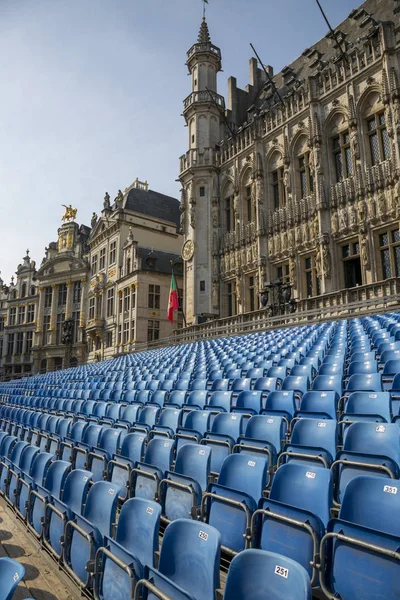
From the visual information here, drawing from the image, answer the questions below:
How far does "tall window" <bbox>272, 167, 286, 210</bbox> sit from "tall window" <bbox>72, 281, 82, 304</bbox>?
93.2 feet

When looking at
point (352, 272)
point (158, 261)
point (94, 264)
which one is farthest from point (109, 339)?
point (352, 272)

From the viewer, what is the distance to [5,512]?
17.1ft

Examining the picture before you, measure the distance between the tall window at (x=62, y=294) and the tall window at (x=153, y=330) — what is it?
54.9 feet

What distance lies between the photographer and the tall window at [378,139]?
20.4m

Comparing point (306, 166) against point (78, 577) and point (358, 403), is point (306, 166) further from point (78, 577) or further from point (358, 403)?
point (78, 577)

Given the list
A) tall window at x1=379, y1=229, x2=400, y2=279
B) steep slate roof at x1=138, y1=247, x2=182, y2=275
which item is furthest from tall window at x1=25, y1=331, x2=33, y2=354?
tall window at x1=379, y1=229, x2=400, y2=279

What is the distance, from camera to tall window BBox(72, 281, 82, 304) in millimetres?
47656

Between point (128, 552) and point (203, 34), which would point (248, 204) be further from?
point (128, 552)

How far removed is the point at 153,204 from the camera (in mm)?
44094

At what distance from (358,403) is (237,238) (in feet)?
79.6

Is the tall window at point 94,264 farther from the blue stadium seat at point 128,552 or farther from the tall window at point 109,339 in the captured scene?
the blue stadium seat at point 128,552

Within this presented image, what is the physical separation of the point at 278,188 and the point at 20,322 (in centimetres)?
4220

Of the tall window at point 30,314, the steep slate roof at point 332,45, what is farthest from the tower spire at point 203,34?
the tall window at point 30,314

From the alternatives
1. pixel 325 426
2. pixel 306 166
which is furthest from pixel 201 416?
pixel 306 166
